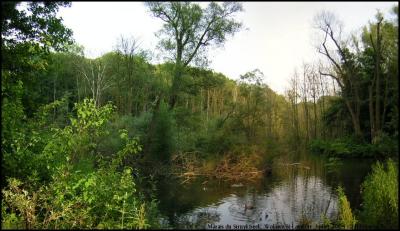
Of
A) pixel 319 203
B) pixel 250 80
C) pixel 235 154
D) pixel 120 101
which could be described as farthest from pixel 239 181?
pixel 120 101

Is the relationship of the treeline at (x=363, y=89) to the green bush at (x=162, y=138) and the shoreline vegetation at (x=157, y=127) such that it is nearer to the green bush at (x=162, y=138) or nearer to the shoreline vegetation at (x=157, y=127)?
the shoreline vegetation at (x=157, y=127)

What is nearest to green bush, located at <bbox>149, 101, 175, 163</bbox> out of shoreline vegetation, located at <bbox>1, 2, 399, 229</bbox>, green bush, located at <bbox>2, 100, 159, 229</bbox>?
shoreline vegetation, located at <bbox>1, 2, 399, 229</bbox>

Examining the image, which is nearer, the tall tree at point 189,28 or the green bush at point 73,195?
the green bush at point 73,195

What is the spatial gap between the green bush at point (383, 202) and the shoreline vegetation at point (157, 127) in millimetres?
33

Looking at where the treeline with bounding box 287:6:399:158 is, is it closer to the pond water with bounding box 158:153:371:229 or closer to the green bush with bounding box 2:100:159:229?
the pond water with bounding box 158:153:371:229

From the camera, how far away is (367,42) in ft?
117

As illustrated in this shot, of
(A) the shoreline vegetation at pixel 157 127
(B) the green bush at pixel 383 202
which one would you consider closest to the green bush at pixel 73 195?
(A) the shoreline vegetation at pixel 157 127

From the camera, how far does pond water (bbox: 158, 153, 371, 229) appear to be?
1108cm

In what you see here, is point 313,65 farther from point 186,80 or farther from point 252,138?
point 252,138

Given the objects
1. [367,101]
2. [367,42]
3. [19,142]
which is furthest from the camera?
[367,42]

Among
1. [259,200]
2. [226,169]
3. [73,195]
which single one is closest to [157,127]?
[226,169]

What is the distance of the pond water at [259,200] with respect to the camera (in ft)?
36.3

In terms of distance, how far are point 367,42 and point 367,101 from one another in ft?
21.9

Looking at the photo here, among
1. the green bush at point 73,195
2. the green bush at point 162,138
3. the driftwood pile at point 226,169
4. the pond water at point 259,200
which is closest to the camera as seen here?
the green bush at point 73,195
